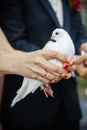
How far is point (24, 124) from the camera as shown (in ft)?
6.31

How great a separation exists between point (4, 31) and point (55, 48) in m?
0.38

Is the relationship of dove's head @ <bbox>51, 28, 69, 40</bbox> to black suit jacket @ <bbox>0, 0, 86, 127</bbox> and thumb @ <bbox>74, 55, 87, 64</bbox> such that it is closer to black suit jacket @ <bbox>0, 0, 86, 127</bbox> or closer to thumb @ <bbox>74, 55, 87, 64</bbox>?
thumb @ <bbox>74, 55, 87, 64</bbox>

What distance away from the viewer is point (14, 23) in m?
1.81

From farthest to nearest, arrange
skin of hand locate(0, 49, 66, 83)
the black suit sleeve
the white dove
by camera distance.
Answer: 1. the black suit sleeve
2. the white dove
3. skin of hand locate(0, 49, 66, 83)

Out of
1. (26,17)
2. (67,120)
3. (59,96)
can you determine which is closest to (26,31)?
(26,17)

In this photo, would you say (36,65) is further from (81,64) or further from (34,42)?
(34,42)

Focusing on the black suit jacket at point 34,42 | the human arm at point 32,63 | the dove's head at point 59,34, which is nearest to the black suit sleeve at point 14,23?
the black suit jacket at point 34,42

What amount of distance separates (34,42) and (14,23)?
0.12 metres

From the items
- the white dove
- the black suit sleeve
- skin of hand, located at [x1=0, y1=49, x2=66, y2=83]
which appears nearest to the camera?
skin of hand, located at [x1=0, y1=49, x2=66, y2=83]

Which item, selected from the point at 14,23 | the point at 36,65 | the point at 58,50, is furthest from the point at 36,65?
the point at 14,23

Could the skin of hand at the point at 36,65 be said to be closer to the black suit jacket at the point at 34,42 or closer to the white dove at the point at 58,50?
the white dove at the point at 58,50

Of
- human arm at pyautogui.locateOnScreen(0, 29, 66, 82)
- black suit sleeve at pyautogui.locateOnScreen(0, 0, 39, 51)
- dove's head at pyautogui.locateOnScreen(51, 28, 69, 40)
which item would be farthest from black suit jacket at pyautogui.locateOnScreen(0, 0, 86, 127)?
human arm at pyautogui.locateOnScreen(0, 29, 66, 82)

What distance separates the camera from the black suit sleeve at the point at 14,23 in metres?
1.80

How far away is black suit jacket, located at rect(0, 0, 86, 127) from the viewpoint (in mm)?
1811
